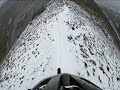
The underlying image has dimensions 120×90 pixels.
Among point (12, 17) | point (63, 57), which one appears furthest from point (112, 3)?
point (63, 57)

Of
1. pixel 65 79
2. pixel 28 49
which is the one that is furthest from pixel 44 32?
pixel 65 79

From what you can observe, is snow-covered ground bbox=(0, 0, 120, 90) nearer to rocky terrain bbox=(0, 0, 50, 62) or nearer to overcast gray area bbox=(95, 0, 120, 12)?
rocky terrain bbox=(0, 0, 50, 62)

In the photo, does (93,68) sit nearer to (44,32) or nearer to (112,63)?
(112,63)

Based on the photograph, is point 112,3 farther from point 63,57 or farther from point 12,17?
point 63,57

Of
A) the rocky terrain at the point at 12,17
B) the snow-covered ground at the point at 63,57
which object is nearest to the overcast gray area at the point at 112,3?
the rocky terrain at the point at 12,17

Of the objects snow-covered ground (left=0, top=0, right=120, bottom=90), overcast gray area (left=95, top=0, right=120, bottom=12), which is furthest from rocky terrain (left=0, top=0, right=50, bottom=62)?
overcast gray area (left=95, top=0, right=120, bottom=12)

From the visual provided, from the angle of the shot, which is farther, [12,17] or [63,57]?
[12,17]

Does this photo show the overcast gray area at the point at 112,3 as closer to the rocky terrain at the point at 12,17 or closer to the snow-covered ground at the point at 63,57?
the rocky terrain at the point at 12,17

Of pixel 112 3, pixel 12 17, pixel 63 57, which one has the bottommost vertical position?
pixel 63 57
